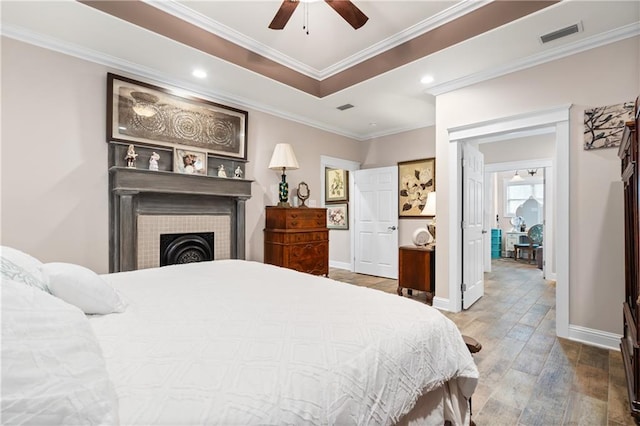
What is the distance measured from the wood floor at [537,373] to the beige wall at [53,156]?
3411 mm

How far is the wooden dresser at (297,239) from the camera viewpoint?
3875 millimetres

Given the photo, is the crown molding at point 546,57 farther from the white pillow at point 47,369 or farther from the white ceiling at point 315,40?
the white pillow at point 47,369

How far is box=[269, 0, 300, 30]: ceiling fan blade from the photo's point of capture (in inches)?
80.5

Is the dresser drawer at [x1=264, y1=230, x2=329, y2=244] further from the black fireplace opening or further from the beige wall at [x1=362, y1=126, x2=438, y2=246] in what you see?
the beige wall at [x1=362, y1=126, x2=438, y2=246]

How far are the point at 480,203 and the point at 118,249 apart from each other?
4272 mm

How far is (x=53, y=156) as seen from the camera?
2607 mm

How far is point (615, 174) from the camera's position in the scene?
243cm

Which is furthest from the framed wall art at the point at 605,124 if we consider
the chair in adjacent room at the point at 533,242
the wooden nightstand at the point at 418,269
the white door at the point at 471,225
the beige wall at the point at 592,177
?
the chair in adjacent room at the point at 533,242

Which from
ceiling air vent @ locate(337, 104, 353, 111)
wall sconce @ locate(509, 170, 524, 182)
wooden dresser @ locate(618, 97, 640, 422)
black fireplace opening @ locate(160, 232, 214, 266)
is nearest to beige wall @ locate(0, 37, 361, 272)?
black fireplace opening @ locate(160, 232, 214, 266)

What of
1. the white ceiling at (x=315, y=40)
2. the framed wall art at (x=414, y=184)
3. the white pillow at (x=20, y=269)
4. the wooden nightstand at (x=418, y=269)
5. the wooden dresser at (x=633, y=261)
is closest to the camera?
the white pillow at (x=20, y=269)

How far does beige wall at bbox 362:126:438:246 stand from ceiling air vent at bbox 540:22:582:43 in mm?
2323

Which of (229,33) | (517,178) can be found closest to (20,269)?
(229,33)

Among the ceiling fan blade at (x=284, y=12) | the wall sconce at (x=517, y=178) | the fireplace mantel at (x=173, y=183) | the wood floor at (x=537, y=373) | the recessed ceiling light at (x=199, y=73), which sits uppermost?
the recessed ceiling light at (x=199, y=73)

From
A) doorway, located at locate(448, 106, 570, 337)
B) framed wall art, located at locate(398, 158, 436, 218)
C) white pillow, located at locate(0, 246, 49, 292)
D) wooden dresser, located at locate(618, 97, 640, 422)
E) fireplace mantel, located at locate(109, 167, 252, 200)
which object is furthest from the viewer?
framed wall art, located at locate(398, 158, 436, 218)
